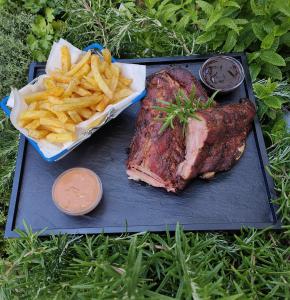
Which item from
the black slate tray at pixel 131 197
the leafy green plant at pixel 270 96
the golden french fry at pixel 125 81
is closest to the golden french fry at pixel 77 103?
the golden french fry at pixel 125 81

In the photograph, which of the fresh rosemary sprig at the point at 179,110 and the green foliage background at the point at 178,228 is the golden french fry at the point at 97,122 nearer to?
the fresh rosemary sprig at the point at 179,110

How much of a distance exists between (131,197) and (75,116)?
919mm

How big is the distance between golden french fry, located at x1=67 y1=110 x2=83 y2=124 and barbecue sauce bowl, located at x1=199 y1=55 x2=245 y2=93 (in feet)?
4.34

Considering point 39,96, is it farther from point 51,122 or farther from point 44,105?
point 51,122

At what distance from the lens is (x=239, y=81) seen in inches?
145

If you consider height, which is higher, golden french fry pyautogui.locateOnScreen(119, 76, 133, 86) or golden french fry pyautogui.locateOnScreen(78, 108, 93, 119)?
golden french fry pyautogui.locateOnScreen(119, 76, 133, 86)

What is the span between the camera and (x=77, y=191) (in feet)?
10.6

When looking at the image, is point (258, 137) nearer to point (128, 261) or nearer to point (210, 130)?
point (210, 130)

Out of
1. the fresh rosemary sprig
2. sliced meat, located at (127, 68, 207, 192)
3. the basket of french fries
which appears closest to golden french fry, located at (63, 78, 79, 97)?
the basket of french fries

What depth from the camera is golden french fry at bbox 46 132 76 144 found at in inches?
127

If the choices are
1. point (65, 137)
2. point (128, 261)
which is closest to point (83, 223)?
point (65, 137)

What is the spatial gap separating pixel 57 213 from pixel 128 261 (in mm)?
1431

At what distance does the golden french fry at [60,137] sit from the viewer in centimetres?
322

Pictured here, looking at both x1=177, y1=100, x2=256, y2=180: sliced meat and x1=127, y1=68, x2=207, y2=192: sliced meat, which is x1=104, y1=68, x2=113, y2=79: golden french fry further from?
x1=177, y1=100, x2=256, y2=180: sliced meat
